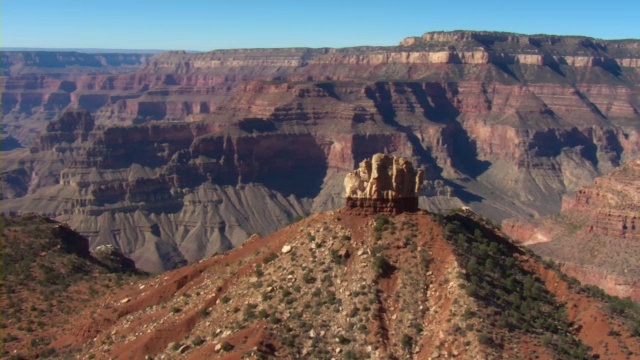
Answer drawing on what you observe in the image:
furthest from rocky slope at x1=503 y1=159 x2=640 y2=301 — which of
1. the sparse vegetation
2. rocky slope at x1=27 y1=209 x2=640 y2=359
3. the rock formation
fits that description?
the rock formation

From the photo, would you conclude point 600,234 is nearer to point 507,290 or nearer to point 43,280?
point 507,290

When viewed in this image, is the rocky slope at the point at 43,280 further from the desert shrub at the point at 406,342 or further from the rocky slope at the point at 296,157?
the rocky slope at the point at 296,157

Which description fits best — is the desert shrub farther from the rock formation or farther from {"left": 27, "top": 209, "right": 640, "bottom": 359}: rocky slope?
the rock formation

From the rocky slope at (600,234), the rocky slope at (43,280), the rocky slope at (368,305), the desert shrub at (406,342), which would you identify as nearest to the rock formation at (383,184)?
the rocky slope at (368,305)

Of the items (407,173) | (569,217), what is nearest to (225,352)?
(407,173)

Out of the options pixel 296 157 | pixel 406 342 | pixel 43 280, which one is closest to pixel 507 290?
pixel 406 342
